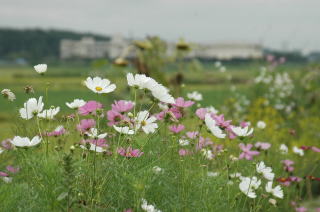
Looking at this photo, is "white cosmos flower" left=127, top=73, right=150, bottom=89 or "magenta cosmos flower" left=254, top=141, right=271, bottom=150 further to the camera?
"magenta cosmos flower" left=254, top=141, right=271, bottom=150

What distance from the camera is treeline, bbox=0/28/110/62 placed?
5894cm

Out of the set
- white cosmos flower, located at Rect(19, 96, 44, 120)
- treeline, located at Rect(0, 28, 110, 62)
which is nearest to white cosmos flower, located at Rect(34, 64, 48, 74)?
white cosmos flower, located at Rect(19, 96, 44, 120)

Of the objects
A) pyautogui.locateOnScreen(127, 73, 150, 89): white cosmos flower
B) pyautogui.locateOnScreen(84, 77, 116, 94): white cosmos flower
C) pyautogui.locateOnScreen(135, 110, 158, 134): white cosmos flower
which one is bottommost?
pyautogui.locateOnScreen(135, 110, 158, 134): white cosmos flower

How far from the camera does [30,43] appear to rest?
60.8 meters

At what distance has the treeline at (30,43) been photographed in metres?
58.9

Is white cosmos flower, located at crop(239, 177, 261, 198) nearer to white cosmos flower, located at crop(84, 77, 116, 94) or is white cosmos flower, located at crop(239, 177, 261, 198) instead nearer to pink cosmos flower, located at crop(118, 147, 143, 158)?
pink cosmos flower, located at crop(118, 147, 143, 158)

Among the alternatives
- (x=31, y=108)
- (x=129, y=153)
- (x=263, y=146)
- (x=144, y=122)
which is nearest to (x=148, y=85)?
(x=144, y=122)

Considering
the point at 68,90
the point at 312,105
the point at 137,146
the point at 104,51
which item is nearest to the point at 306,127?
the point at 312,105

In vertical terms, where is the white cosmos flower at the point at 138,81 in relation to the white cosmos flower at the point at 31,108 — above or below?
above

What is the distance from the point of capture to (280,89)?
789 cm

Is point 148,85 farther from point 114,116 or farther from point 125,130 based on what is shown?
point 114,116

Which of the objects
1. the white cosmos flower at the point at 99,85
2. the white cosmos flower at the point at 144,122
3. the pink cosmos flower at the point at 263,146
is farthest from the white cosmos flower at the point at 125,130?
the pink cosmos flower at the point at 263,146

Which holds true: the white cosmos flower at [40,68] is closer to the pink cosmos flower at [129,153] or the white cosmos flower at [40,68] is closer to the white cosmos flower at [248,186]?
the pink cosmos flower at [129,153]

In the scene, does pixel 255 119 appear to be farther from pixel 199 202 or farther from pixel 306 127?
pixel 199 202
